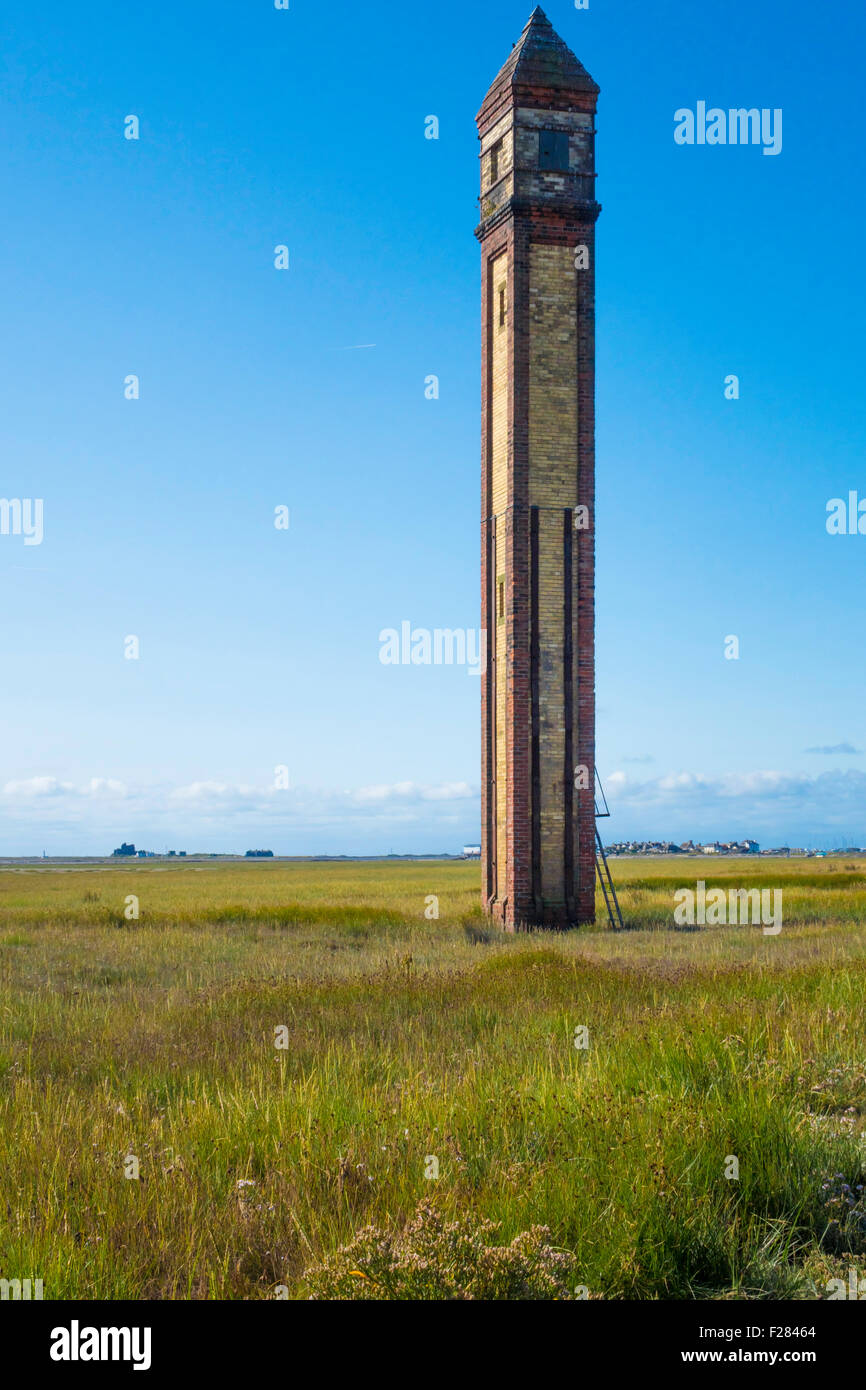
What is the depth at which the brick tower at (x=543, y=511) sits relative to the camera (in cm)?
2414

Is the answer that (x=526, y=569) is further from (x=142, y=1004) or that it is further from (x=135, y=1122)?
(x=135, y=1122)

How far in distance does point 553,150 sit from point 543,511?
27.3 ft

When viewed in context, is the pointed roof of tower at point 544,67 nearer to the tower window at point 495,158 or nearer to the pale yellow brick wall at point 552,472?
the tower window at point 495,158

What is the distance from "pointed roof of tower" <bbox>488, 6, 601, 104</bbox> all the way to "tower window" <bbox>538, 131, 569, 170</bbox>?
104 centimetres

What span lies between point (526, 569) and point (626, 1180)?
792 inches

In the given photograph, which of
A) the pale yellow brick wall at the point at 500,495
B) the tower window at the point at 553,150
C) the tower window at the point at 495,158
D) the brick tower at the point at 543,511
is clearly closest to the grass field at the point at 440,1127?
the brick tower at the point at 543,511

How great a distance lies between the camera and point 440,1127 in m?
6.25

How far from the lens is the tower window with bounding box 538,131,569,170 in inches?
974

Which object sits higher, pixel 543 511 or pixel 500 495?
pixel 500 495

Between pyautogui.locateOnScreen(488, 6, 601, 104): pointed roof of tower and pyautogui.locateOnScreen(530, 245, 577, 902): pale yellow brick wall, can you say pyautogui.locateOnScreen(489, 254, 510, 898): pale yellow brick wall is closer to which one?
pyautogui.locateOnScreen(530, 245, 577, 902): pale yellow brick wall

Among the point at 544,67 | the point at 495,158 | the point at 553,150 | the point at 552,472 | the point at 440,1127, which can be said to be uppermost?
the point at 544,67

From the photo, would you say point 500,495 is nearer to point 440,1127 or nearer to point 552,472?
point 552,472

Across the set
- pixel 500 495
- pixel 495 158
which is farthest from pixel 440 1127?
pixel 495 158

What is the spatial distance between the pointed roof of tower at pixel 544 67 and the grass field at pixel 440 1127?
2074 cm
